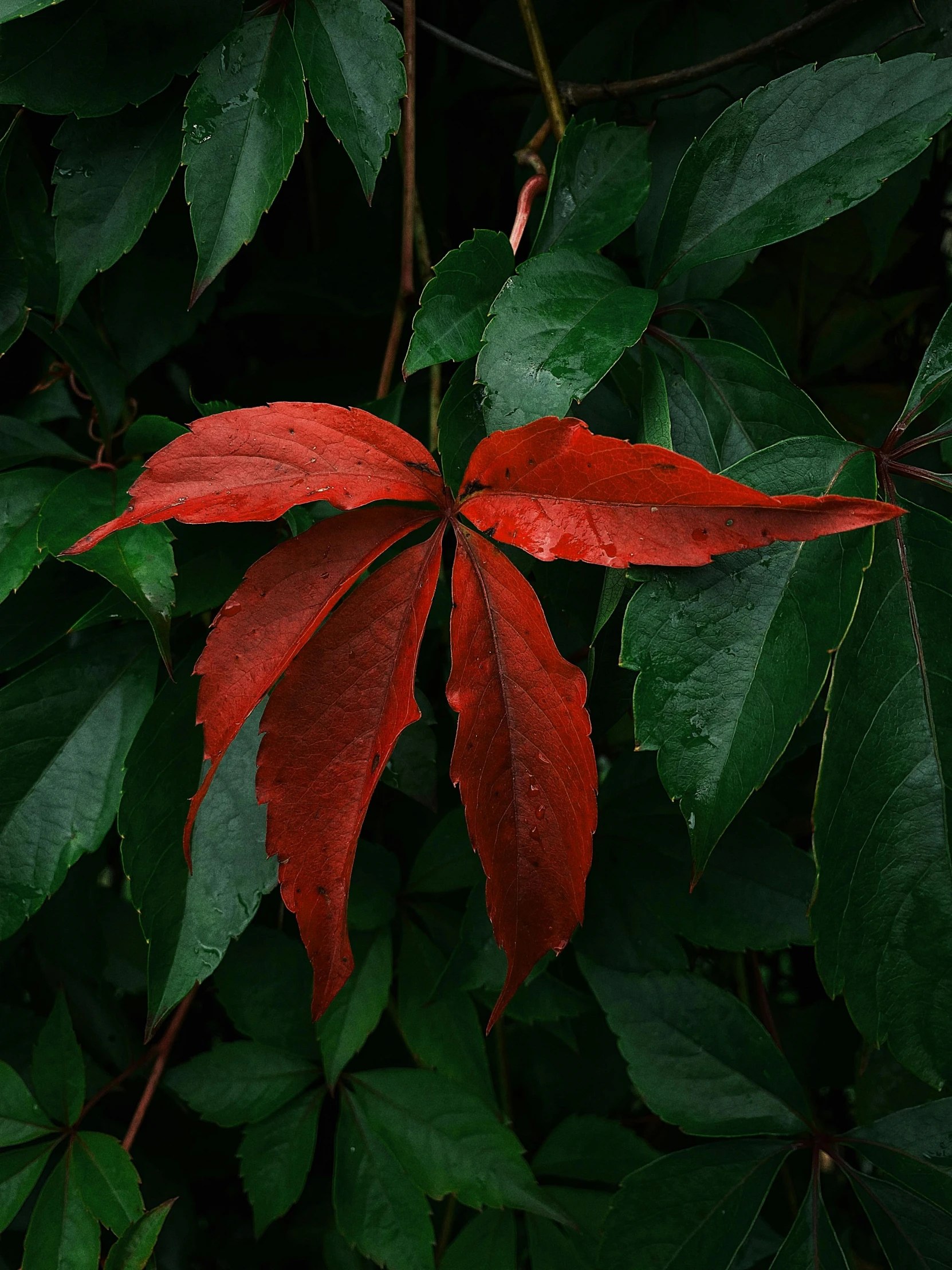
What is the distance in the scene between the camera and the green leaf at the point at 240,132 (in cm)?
56

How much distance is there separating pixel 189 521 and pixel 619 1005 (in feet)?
1.65

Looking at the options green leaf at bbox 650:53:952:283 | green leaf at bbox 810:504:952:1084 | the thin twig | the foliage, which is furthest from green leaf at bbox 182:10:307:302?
the thin twig

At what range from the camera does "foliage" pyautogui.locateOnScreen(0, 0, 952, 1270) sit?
42 centimetres

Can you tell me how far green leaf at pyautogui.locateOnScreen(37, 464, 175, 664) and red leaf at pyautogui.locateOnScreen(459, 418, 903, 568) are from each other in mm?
219

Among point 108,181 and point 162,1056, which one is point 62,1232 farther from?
point 108,181

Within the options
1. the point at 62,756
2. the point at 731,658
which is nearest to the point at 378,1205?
the point at 62,756

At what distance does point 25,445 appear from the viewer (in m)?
0.68

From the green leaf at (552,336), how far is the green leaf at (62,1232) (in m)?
0.62

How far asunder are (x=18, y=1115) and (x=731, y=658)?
0.66m

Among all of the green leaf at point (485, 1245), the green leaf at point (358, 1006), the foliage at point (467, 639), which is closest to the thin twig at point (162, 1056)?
the foliage at point (467, 639)

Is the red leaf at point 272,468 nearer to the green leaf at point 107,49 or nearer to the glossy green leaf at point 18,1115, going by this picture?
the green leaf at point 107,49

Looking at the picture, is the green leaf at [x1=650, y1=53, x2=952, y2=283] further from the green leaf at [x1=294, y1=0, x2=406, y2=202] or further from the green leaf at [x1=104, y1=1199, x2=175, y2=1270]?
the green leaf at [x1=104, y1=1199, x2=175, y2=1270]

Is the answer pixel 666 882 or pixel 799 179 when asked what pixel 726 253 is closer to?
pixel 799 179

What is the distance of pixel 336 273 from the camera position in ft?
2.72
